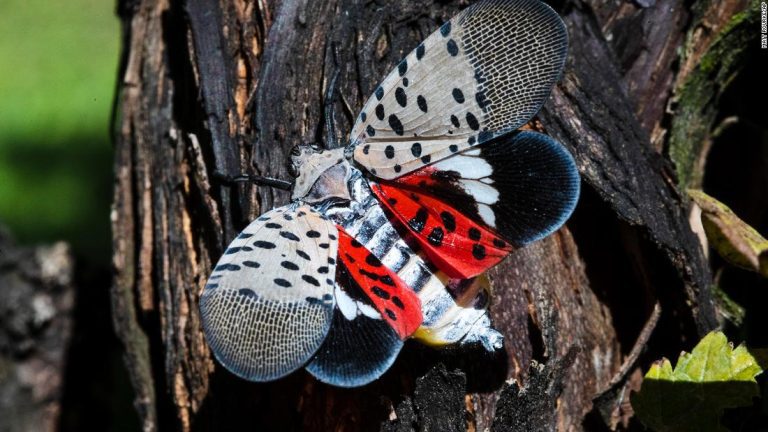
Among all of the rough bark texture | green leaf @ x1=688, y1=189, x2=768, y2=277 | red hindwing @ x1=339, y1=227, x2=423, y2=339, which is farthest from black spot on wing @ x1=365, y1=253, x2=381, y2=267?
the rough bark texture

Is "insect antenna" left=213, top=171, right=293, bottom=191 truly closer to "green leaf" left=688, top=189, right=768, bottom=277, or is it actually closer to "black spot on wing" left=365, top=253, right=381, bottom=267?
"black spot on wing" left=365, top=253, right=381, bottom=267

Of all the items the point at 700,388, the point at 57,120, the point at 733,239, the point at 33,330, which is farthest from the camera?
the point at 57,120

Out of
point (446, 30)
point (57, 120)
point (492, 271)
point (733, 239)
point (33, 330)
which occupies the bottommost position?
point (33, 330)

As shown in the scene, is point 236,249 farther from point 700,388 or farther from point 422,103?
point 700,388

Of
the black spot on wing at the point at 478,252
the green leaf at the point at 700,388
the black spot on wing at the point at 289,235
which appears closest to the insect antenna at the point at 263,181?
the black spot on wing at the point at 289,235

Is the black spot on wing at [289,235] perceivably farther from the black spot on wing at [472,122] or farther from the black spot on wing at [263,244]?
the black spot on wing at [472,122]

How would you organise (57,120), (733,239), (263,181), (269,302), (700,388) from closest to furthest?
1. (733,239)
2. (269,302)
3. (700,388)
4. (263,181)
5. (57,120)

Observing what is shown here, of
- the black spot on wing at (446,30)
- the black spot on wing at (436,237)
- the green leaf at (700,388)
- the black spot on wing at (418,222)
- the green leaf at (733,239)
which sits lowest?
the green leaf at (700,388)

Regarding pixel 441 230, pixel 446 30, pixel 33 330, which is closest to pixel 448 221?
pixel 441 230
